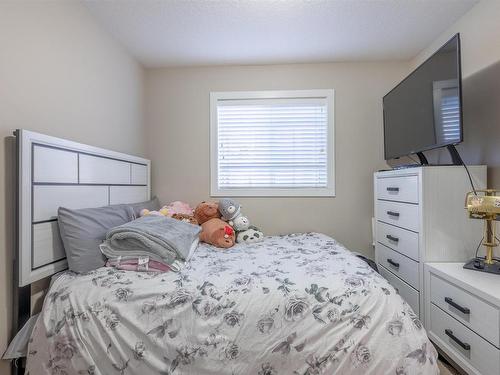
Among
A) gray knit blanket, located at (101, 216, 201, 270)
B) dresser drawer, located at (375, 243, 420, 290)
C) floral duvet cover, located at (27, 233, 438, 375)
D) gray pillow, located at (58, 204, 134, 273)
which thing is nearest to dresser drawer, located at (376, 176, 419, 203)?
dresser drawer, located at (375, 243, 420, 290)

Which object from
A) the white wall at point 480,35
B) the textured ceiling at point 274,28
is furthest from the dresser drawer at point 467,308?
the textured ceiling at point 274,28

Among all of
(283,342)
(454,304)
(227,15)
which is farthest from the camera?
(227,15)

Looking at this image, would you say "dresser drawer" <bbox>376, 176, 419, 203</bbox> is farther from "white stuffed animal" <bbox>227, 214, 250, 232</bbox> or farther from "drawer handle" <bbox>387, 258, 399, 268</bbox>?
"white stuffed animal" <bbox>227, 214, 250, 232</bbox>

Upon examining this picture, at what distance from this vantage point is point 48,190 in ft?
4.42

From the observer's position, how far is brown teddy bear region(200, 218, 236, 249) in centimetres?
202

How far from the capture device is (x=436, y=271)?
1538mm

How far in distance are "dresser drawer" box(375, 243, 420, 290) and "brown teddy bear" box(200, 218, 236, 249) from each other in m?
1.26

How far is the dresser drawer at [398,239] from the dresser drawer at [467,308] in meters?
0.22

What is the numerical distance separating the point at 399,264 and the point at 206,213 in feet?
5.14

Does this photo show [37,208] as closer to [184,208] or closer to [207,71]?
[184,208]

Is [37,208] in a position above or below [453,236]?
above

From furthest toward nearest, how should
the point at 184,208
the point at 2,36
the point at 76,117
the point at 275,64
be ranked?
the point at 275,64 < the point at 184,208 < the point at 76,117 < the point at 2,36

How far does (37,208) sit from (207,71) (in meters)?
2.01

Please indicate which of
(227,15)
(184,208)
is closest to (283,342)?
(184,208)
